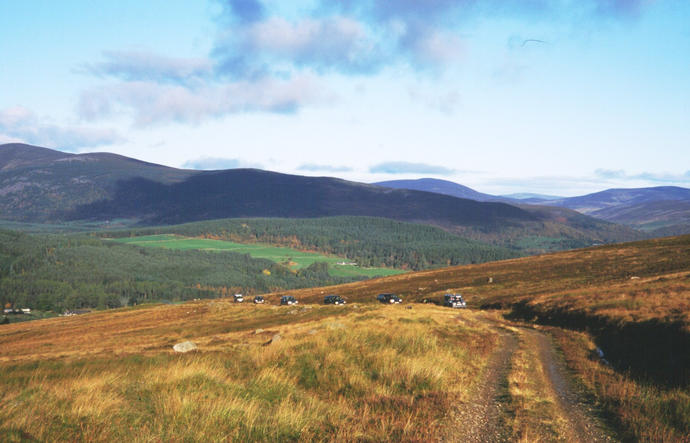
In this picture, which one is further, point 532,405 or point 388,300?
point 388,300

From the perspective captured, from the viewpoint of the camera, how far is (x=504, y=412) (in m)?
10.2

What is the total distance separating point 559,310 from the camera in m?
32.6

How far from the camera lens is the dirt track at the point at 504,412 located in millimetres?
8758

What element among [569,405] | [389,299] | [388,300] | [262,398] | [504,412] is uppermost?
[262,398]

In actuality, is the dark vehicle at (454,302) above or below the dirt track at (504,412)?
below

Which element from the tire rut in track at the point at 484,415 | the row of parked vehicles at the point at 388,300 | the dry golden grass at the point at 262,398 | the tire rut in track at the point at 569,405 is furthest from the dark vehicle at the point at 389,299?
the tire rut in track at the point at 484,415

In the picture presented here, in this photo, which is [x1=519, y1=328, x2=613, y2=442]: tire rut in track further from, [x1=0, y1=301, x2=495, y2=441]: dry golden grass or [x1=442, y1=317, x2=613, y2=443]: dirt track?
[x1=0, y1=301, x2=495, y2=441]: dry golden grass

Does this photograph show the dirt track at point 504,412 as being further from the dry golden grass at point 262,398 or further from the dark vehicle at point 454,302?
the dark vehicle at point 454,302

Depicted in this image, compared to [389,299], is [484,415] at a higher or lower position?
higher

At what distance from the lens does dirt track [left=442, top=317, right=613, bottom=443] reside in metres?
8.76

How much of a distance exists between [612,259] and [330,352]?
239 ft

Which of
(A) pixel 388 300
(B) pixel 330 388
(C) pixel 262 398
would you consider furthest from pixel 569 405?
(A) pixel 388 300

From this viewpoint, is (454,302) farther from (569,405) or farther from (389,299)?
(569,405)

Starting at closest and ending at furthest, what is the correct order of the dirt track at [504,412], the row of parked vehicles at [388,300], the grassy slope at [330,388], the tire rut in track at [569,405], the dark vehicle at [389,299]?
the grassy slope at [330,388] → the dirt track at [504,412] → the tire rut in track at [569,405] → the row of parked vehicles at [388,300] → the dark vehicle at [389,299]
